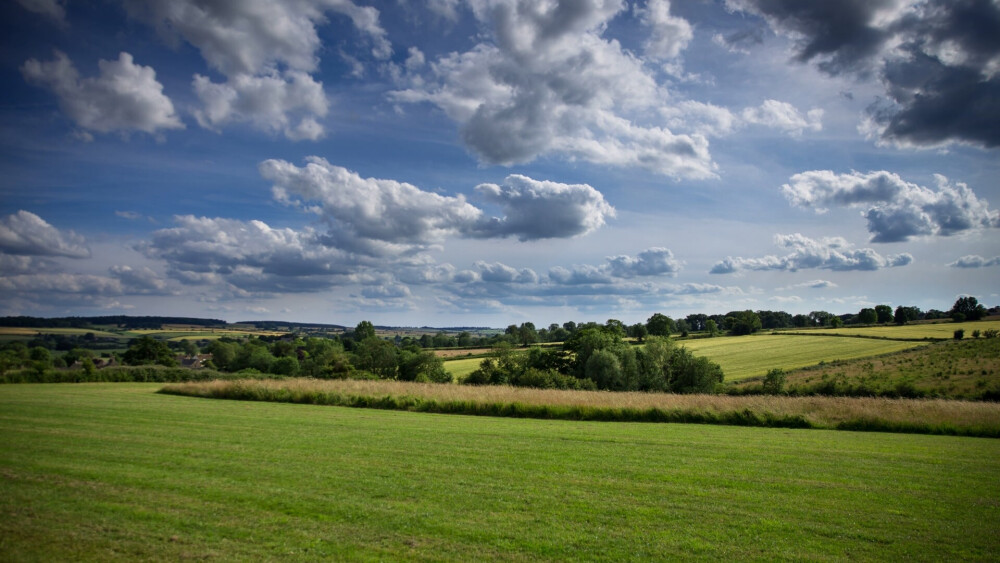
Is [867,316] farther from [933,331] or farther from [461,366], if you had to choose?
[461,366]

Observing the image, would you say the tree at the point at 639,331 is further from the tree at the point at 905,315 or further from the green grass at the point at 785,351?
the tree at the point at 905,315

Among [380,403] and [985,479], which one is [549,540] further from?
[380,403]

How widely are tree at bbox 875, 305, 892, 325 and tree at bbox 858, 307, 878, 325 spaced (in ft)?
3.45

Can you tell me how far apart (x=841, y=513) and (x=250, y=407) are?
24.9 m

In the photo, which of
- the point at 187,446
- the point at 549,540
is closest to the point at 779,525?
the point at 549,540

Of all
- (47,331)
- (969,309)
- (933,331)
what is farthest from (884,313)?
(47,331)

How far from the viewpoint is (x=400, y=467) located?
10.9m

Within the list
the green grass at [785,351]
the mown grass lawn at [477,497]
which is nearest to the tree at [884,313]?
the green grass at [785,351]

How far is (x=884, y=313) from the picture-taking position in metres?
114

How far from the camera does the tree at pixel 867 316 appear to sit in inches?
4491

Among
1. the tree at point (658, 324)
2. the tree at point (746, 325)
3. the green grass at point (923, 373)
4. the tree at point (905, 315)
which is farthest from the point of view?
the tree at point (746, 325)

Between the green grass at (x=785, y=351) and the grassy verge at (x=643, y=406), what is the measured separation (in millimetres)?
33947

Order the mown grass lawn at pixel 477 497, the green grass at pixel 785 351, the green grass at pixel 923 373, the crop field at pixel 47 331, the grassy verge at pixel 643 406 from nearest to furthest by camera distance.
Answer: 1. the mown grass lawn at pixel 477 497
2. the grassy verge at pixel 643 406
3. the green grass at pixel 923 373
4. the green grass at pixel 785 351
5. the crop field at pixel 47 331

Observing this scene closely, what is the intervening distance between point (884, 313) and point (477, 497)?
141 metres
